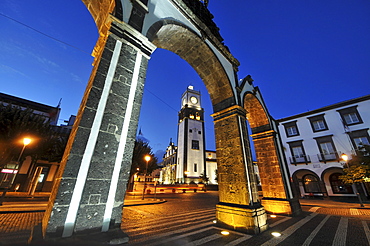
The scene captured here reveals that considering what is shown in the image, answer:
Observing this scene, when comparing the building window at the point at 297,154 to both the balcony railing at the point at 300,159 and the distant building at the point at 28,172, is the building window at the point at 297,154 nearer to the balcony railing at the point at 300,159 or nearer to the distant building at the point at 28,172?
the balcony railing at the point at 300,159

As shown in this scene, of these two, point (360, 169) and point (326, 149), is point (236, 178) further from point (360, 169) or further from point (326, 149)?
point (326, 149)

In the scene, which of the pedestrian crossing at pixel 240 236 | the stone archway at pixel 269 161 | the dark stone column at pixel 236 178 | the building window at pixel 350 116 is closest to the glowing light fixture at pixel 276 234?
the pedestrian crossing at pixel 240 236

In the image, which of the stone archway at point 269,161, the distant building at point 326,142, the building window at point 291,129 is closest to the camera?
the stone archway at point 269,161

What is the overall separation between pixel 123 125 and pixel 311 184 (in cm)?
2037

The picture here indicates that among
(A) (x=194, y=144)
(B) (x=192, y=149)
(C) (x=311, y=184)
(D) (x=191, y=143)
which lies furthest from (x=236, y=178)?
(A) (x=194, y=144)

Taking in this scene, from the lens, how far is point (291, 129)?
16562mm

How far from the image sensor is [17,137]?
8.09 metres

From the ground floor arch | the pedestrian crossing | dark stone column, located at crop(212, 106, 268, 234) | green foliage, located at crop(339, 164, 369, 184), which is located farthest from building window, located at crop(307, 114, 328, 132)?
dark stone column, located at crop(212, 106, 268, 234)

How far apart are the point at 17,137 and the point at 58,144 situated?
3.23 meters

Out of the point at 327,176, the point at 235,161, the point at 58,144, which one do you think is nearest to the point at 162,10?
the point at 235,161

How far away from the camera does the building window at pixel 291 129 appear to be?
53.2 ft

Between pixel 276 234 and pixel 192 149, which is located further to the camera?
pixel 192 149

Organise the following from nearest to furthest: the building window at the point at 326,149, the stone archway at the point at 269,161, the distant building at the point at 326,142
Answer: the stone archway at the point at 269,161
the distant building at the point at 326,142
the building window at the point at 326,149

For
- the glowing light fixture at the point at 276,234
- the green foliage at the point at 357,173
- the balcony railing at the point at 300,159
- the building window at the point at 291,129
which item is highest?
the building window at the point at 291,129
